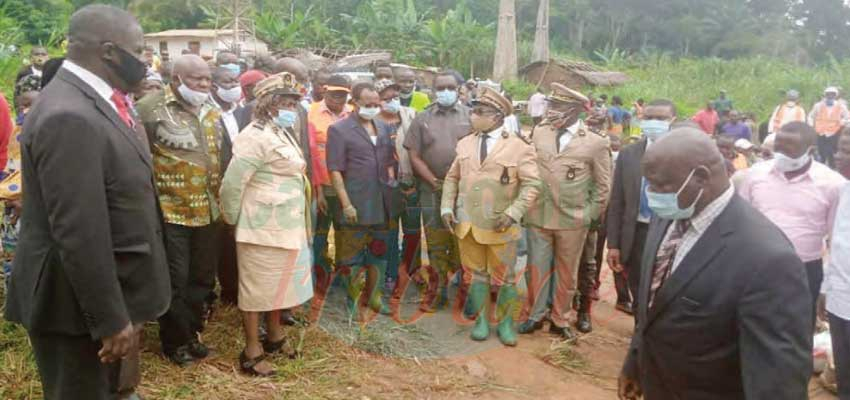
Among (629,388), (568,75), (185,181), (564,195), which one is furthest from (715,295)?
(568,75)

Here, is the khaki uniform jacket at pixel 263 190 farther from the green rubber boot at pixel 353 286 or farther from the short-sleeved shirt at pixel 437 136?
the short-sleeved shirt at pixel 437 136

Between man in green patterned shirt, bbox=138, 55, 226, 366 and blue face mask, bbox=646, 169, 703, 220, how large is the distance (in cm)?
263

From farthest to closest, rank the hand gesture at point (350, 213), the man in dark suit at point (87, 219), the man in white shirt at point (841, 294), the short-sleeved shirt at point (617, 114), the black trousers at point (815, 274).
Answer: the short-sleeved shirt at point (617, 114) < the hand gesture at point (350, 213) < the black trousers at point (815, 274) < the man in white shirt at point (841, 294) < the man in dark suit at point (87, 219)

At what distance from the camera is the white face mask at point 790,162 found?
4.13m

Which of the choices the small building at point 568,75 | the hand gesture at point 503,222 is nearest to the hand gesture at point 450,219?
the hand gesture at point 503,222

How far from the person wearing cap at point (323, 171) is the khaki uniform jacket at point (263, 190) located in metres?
1.32

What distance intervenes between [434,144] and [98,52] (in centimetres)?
339

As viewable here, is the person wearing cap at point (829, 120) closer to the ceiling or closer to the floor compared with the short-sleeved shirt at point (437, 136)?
closer to the floor

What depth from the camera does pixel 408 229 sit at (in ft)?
19.7

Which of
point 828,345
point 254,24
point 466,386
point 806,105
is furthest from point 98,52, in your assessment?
point 254,24

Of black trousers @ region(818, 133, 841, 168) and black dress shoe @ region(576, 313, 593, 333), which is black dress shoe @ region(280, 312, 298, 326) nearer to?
→ black dress shoe @ region(576, 313, 593, 333)

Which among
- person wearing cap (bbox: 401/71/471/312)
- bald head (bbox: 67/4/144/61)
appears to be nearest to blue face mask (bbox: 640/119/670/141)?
person wearing cap (bbox: 401/71/471/312)

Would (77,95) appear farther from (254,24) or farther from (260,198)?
(254,24)

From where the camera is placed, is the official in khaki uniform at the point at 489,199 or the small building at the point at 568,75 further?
the small building at the point at 568,75
